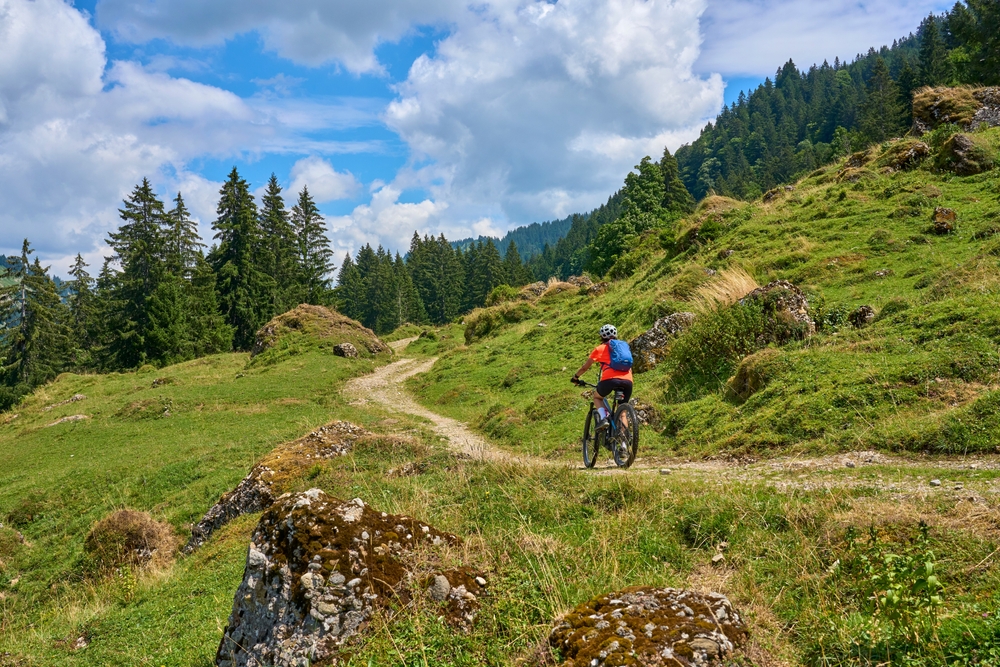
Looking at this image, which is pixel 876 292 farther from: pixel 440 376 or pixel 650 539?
pixel 440 376

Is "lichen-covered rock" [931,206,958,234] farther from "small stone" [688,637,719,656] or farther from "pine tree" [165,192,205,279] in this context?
"pine tree" [165,192,205,279]

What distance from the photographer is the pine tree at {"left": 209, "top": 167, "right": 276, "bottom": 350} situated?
5131 cm

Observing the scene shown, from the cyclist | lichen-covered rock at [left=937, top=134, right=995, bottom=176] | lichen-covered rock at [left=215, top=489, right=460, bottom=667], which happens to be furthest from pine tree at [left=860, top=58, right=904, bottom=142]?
lichen-covered rock at [left=215, top=489, right=460, bottom=667]

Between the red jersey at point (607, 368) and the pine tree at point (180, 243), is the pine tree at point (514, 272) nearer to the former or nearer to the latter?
the pine tree at point (180, 243)

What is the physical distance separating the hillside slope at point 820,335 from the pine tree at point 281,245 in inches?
1501

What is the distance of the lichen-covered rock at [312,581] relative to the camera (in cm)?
396

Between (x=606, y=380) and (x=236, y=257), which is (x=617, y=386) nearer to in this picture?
(x=606, y=380)

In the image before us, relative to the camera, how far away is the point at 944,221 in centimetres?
1603

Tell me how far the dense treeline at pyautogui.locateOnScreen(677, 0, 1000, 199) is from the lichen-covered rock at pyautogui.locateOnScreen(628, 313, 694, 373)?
151 feet

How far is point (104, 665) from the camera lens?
220 inches

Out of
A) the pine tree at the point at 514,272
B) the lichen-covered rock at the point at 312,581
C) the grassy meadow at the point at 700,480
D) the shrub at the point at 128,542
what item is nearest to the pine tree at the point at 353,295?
the pine tree at the point at 514,272

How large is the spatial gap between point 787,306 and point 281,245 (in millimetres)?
58969

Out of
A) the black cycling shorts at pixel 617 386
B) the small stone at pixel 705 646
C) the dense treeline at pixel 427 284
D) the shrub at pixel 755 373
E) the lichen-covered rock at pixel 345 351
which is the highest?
the dense treeline at pixel 427 284

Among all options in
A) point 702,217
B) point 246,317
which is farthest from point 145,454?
point 246,317
